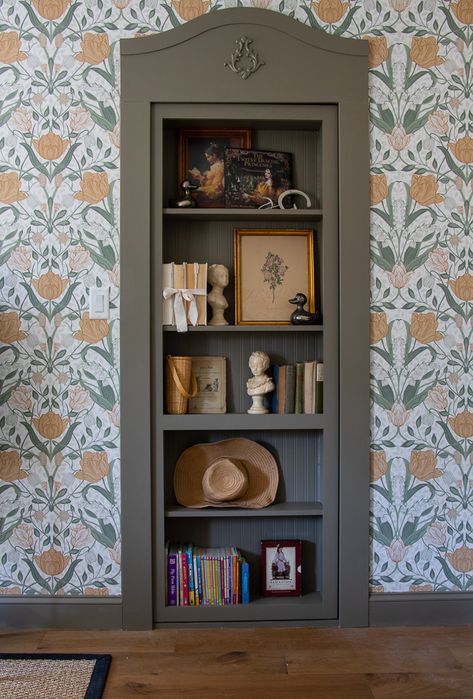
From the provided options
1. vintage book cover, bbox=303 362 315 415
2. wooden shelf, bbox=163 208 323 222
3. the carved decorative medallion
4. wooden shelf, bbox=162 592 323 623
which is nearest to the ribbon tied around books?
wooden shelf, bbox=163 208 323 222

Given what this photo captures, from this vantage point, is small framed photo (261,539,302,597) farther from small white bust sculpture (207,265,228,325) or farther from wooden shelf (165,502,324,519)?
small white bust sculpture (207,265,228,325)

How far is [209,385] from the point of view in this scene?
2549 mm

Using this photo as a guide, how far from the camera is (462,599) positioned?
2.45 metres

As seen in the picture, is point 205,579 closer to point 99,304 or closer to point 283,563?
point 283,563

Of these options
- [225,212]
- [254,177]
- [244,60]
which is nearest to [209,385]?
[225,212]

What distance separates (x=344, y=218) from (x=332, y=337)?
45cm

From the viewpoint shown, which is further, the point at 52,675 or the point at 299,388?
the point at 299,388

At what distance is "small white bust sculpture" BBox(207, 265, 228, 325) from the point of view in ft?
8.17

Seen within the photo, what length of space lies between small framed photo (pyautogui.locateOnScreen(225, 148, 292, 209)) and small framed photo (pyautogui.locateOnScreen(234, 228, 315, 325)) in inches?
4.6

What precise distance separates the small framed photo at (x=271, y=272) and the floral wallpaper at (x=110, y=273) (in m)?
0.30

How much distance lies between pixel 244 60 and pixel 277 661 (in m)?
2.15

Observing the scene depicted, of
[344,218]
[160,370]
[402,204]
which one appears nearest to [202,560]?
[160,370]

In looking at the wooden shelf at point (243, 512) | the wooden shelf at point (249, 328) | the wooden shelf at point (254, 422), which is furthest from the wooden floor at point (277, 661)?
the wooden shelf at point (249, 328)

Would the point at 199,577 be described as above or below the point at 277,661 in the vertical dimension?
above
